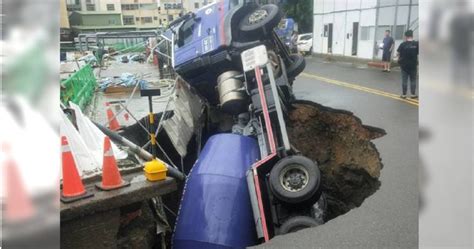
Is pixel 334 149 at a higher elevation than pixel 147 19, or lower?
lower

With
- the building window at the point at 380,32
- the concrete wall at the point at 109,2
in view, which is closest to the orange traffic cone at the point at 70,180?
the building window at the point at 380,32

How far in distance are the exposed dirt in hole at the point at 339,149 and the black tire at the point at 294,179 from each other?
1.01m

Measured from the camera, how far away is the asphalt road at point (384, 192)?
A: 119 inches

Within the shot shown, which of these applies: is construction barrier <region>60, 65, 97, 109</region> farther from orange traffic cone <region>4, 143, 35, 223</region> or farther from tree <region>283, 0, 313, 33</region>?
orange traffic cone <region>4, 143, 35, 223</region>

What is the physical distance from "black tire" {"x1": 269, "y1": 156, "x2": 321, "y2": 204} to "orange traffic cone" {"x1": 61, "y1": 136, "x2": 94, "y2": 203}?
1.96 meters

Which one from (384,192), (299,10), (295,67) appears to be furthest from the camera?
(299,10)

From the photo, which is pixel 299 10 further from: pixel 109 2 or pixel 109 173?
pixel 109 2

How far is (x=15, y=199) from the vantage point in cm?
100

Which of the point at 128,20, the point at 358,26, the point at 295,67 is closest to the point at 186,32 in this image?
the point at 295,67

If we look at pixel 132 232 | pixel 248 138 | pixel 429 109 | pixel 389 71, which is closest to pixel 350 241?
pixel 132 232

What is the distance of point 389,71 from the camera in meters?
12.3

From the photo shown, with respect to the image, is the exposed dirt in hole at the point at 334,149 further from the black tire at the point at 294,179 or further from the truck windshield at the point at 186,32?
the truck windshield at the point at 186,32

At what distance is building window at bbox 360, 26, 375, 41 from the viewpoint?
42.5 ft

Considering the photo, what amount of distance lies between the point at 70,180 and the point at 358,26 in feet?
39.5
